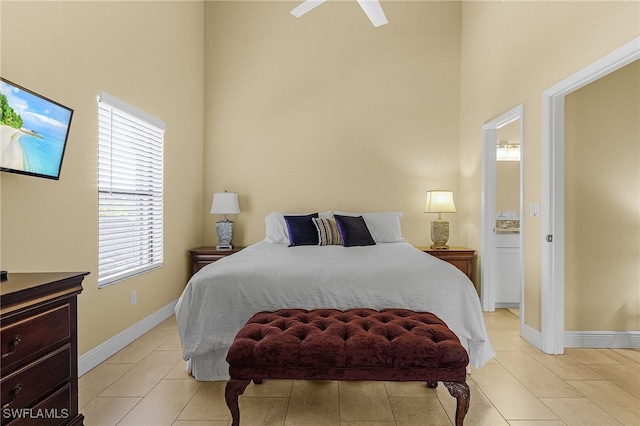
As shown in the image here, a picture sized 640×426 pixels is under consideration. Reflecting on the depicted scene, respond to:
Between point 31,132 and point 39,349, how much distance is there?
114cm

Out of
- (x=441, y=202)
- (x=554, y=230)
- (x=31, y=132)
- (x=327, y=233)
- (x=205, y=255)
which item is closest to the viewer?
(x=31, y=132)

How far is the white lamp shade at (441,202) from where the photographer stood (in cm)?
472

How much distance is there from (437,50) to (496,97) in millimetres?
1356

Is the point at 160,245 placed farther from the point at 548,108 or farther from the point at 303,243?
the point at 548,108

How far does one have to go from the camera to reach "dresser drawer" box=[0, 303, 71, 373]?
1521 mm

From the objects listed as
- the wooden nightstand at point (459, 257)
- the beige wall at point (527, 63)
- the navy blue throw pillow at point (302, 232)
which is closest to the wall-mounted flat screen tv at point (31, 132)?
the navy blue throw pillow at point (302, 232)

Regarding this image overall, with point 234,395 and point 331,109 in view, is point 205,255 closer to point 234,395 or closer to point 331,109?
point 331,109

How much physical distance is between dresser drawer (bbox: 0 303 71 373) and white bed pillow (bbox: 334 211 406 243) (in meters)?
3.17

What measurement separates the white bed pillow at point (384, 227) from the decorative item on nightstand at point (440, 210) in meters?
0.48

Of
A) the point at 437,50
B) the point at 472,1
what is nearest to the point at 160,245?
the point at 437,50

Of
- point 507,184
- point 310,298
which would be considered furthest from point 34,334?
point 507,184

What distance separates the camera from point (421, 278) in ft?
8.76

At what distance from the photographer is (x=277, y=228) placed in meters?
4.55

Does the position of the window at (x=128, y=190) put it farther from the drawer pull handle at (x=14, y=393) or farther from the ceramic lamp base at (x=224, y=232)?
the drawer pull handle at (x=14, y=393)
